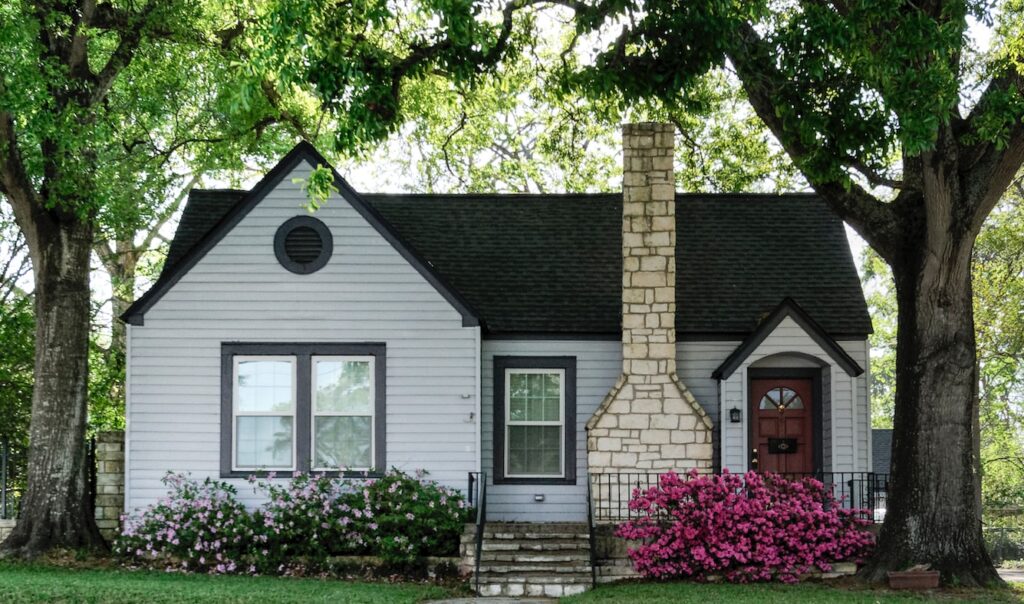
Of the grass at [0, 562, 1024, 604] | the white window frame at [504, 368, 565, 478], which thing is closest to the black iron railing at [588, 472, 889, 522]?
the white window frame at [504, 368, 565, 478]

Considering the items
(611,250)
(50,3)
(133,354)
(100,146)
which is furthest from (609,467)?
(50,3)

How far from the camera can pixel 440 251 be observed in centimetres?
1884

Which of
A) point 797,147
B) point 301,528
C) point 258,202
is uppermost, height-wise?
point 797,147

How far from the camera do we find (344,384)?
16250 mm

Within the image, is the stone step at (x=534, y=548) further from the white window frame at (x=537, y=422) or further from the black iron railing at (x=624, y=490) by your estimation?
the white window frame at (x=537, y=422)

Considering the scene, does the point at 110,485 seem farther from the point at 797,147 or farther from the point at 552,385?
the point at 797,147

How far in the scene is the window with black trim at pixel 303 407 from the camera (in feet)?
52.7

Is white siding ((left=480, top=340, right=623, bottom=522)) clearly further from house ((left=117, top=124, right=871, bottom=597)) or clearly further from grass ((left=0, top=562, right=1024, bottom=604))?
grass ((left=0, top=562, right=1024, bottom=604))

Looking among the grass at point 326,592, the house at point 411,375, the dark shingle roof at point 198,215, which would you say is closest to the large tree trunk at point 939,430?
the grass at point 326,592

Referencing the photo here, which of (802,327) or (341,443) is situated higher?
(802,327)

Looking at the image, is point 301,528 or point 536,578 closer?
point 536,578

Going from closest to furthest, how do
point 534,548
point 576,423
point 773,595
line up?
point 773,595
point 534,548
point 576,423

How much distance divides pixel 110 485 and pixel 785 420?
9.71 m

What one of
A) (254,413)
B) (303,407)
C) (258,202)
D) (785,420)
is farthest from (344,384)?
(785,420)
